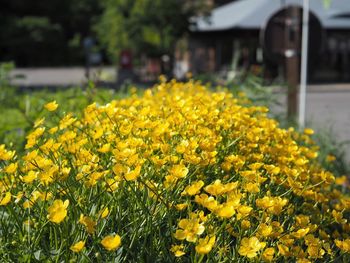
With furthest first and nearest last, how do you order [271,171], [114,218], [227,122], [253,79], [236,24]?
[236,24] → [253,79] → [227,122] → [271,171] → [114,218]

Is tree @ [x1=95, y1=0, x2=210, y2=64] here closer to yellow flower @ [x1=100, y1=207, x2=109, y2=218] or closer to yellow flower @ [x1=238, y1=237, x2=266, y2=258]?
yellow flower @ [x1=100, y1=207, x2=109, y2=218]

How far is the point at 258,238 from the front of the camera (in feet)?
6.76

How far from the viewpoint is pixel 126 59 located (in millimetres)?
24844

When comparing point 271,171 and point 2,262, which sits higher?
point 271,171

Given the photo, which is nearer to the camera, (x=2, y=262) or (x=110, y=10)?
(x=2, y=262)

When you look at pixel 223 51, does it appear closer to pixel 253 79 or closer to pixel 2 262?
pixel 253 79

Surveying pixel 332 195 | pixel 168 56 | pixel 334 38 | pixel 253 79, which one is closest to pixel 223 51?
pixel 168 56

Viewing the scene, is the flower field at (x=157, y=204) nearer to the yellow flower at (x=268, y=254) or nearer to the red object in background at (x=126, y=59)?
the yellow flower at (x=268, y=254)

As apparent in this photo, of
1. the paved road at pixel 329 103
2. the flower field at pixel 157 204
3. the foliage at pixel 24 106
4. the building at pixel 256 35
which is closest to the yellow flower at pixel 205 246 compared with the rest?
the flower field at pixel 157 204

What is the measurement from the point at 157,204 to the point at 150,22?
898 inches

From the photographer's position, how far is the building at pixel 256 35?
2512cm

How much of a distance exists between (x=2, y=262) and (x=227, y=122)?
3.99 ft

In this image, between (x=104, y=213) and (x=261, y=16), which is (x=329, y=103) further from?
(x=104, y=213)

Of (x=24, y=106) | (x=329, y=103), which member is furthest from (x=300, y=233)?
(x=329, y=103)
